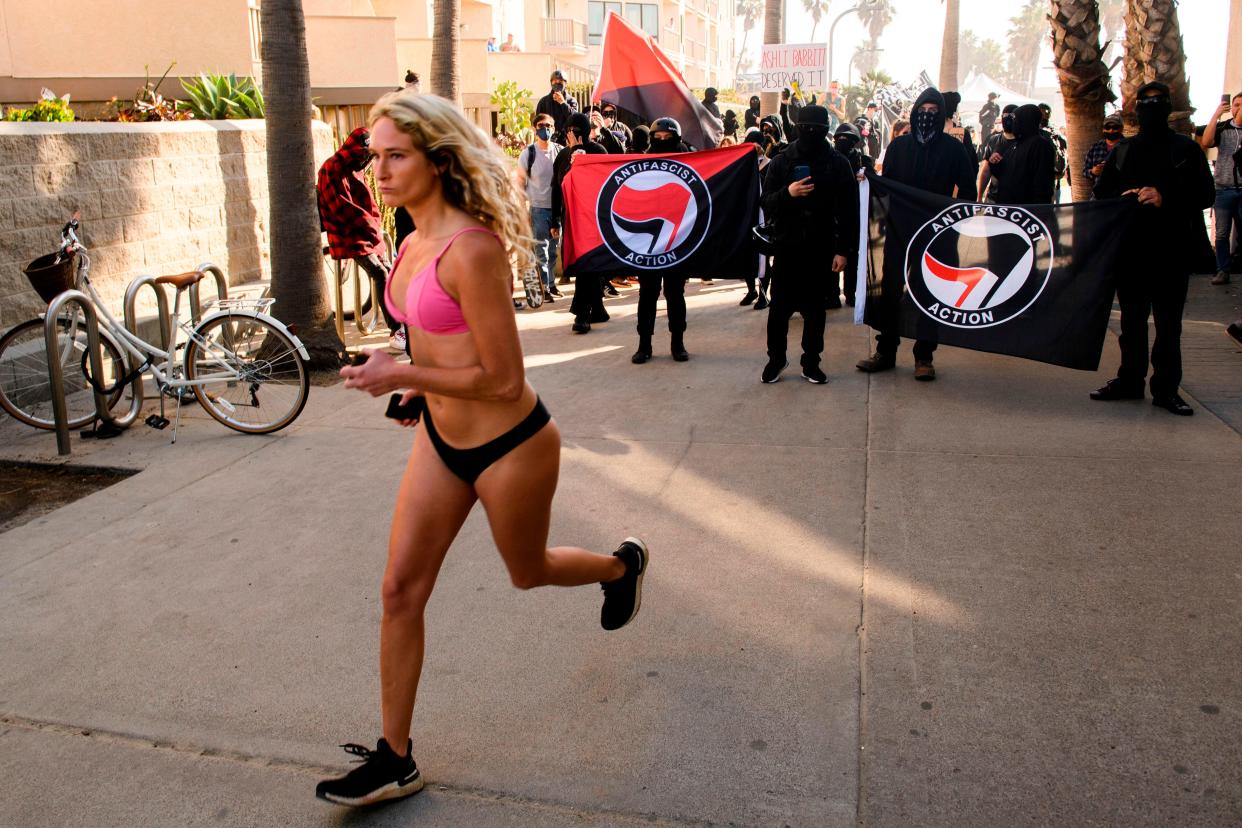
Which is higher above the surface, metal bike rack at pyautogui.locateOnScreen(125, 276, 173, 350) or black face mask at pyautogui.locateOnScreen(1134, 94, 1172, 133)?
black face mask at pyautogui.locateOnScreen(1134, 94, 1172, 133)

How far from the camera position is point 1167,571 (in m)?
4.46

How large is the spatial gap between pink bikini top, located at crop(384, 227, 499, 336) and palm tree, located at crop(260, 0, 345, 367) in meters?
5.96

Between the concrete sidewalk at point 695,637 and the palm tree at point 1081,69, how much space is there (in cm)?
722

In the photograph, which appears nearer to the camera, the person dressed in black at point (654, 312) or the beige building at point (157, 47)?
the person dressed in black at point (654, 312)

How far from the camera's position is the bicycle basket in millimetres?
6254

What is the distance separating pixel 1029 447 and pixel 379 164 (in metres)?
4.46

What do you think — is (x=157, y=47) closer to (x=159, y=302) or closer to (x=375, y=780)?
(x=159, y=302)

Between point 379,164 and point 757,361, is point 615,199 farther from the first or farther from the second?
point 379,164

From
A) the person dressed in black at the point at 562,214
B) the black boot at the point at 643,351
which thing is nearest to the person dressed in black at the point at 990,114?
the person dressed in black at the point at 562,214

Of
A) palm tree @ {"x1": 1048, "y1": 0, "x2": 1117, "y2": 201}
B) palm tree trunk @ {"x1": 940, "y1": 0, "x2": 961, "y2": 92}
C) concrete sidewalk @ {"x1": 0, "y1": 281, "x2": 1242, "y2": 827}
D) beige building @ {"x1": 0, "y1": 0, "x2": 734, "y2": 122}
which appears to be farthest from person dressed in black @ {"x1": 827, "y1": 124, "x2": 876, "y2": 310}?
palm tree trunk @ {"x1": 940, "y1": 0, "x2": 961, "y2": 92}

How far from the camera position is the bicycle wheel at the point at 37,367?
674 centimetres

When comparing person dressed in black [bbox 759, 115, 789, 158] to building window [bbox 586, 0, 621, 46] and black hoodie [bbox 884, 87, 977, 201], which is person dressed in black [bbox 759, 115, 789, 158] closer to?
black hoodie [bbox 884, 87, 977, 201]

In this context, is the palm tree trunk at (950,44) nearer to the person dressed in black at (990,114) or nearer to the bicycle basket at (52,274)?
the person dressed in black at (990,114)

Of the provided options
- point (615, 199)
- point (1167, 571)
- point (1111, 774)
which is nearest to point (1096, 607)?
point (1167, 571)
